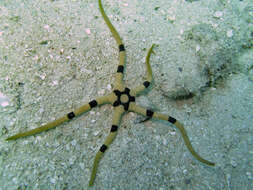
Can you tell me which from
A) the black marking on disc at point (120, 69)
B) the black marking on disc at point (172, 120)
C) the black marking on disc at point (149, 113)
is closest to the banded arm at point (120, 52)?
the black marking on disc at point (120, 69)

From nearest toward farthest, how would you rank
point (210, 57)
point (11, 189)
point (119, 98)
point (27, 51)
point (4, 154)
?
point (11, 189), point (4, 154), point (119, 98), point (27, 51), point (210, 57)

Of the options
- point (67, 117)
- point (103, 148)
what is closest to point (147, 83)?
point (103, 148)

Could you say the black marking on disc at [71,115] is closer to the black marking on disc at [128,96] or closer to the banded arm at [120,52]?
the black marking on disc at [128,96]

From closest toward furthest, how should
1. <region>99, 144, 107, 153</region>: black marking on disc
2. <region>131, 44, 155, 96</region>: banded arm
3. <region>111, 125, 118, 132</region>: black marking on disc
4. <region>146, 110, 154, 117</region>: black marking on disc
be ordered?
<region>99, 144, 107, 153</region>: black marking on disc → <region>111, 125, 118, 132</region>: black marking on disc → <region>146, 110, 154, 117</region>: black marking on disc → <region>131, 44, 155, 96</region>: banded arm

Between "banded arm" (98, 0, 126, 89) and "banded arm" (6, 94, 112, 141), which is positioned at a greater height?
"banded arm" (98, 0, 126, 89)

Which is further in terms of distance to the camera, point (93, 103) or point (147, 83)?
point (147, 83)

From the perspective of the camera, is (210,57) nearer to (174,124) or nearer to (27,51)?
(174,124)

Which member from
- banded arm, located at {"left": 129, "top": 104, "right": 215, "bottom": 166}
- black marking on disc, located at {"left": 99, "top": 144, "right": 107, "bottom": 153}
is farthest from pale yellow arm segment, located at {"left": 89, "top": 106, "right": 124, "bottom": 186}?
banded arm, located at {"left": 129, "top": 104, "right": 215, "bottom": 166}

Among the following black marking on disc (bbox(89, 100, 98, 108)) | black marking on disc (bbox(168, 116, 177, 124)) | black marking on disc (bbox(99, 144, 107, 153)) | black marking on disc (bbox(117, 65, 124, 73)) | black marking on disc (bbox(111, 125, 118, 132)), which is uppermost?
black marking on disc (bbox(117, 65, 124, 73))

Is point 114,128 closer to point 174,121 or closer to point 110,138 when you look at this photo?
point 110,138

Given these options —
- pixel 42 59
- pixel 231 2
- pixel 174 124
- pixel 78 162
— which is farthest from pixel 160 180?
pixel 231 2

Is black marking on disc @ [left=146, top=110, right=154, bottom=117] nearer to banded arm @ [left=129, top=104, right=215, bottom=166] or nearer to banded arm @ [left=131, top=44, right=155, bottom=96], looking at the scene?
banded arm @ [left=129, top=104, right=215, bottom=166]
